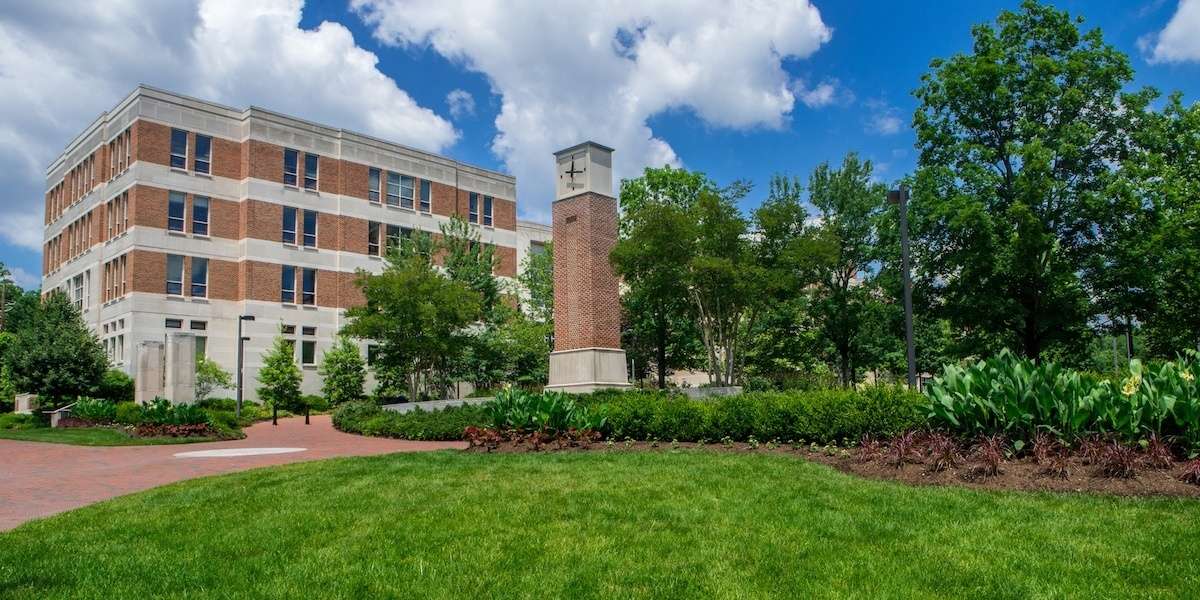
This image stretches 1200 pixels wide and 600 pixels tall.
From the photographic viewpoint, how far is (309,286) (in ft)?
155

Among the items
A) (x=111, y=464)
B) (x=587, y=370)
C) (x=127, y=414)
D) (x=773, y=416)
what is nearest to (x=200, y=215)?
(x=127, y=414)

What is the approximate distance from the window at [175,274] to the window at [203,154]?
477cm

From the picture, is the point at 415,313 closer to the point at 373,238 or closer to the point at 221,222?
the point at 221,222

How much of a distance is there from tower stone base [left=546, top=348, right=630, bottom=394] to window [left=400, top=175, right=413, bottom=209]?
1106 inches

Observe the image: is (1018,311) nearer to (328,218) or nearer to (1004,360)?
(1004,360)

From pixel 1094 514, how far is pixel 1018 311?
22.0 metres

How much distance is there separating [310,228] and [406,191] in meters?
6.81

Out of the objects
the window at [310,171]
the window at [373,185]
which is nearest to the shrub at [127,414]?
the window at [310,171]

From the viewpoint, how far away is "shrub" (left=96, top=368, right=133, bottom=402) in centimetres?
3788

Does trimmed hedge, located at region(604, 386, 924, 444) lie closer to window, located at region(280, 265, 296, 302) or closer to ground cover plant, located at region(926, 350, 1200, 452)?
ground cover plant, located at region(926, 350, 1200, 452)

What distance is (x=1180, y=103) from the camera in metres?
29.6

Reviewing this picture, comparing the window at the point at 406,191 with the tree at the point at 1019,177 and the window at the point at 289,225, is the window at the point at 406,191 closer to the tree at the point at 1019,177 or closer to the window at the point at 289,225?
the window at the point at 289,225

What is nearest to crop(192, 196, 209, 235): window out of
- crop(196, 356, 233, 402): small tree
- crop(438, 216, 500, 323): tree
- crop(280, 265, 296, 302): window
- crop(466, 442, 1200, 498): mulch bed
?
crop(280, 265, 296, 302): window

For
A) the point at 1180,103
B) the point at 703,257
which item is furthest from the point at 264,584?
the point at 1180,103
